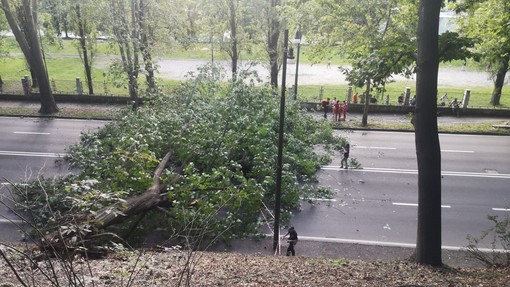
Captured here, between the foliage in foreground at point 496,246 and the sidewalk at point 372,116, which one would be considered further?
the sidewalk at point 372,116

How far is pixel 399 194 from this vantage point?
15.4m

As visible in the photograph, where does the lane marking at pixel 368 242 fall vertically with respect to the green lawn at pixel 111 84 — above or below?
below

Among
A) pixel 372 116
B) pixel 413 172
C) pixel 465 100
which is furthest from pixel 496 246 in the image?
pixel 465 100

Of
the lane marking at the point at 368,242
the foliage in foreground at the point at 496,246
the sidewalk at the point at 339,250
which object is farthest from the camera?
the lane marking at the point at 368,242

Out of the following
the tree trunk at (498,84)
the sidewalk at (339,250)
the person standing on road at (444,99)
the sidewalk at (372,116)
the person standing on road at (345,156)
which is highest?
the tree trunk at (498,84)

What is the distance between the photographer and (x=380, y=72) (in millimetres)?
9203

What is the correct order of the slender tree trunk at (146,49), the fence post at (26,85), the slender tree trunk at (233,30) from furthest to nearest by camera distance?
the fence post at (26,85) → the slender tree trunk at (233,30) → the slender tree trunk at (146,49)

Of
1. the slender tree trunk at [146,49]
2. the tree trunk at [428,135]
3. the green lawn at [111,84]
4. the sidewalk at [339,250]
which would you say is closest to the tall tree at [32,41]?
the green lawn at [111,84]

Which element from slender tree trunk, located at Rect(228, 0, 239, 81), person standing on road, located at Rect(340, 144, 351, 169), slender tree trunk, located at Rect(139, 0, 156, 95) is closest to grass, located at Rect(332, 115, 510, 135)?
person standing on road, located at Rect(340, 144, 351, 169)

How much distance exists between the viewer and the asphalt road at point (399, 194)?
13.0 m

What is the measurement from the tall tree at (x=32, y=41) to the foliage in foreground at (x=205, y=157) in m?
8.71

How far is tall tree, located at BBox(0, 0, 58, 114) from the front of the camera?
22422 mm

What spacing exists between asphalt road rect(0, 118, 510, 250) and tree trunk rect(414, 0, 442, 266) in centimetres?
335

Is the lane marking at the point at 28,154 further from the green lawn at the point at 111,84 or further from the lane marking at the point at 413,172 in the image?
the lane marking at the point at 413,172
